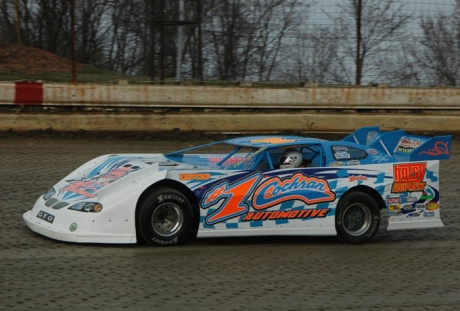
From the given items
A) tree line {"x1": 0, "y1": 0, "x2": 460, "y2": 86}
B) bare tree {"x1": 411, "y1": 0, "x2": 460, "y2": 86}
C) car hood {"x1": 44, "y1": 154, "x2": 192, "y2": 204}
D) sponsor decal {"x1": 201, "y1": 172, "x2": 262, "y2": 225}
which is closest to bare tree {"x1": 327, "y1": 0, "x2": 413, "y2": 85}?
tree line {"x1": 0, "y1": 0, "x2": 460, "y2": 86}

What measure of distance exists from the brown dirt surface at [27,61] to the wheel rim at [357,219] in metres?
8.45

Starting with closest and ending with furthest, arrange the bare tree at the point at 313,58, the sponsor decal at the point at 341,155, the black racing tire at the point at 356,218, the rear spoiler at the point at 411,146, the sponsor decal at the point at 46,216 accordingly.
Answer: the sponsor decal at the point at 46,216 → the black racing tire at the point at 356,218 → the sponsor decal at the point at 341,155 → the rear spoiler at the point at 411,146 → the bare tree at the point at 313,58

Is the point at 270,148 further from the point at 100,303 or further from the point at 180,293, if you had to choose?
the point at 100,303

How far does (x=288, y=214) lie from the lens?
24.4 ft

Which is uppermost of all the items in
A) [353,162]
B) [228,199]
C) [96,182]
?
[353,162]

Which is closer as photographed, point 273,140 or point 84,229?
point 84,229

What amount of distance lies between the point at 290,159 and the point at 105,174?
1.91m

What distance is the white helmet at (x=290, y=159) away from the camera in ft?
25.3

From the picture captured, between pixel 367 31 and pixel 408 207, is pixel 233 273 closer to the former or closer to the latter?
pixel 408 207

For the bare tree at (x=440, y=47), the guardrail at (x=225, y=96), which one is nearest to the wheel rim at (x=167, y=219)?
the guardrail at (x=225, y=96)

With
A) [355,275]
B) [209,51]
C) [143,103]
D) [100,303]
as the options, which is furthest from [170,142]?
[100,303]

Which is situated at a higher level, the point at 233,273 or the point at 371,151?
the point at 371,151

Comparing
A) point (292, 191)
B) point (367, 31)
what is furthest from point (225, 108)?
point (292, 191)

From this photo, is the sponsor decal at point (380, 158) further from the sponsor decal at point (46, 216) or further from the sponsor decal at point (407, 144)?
the sponsor decal at point (46, 216)
